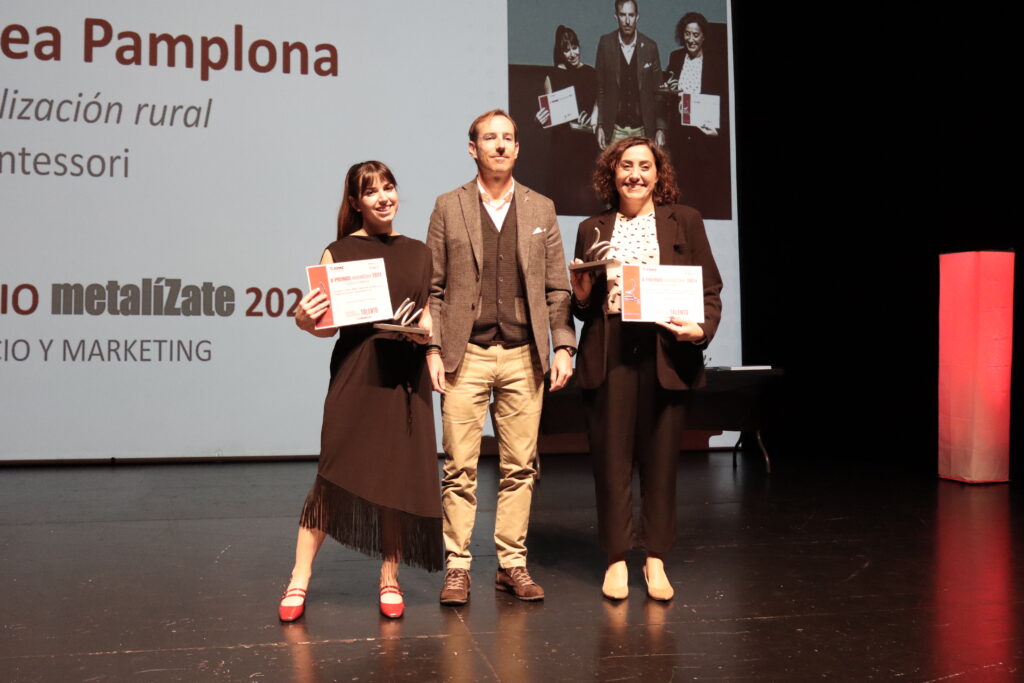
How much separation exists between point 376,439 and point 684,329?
94cm

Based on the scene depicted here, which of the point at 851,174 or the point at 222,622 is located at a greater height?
the point at 851,174

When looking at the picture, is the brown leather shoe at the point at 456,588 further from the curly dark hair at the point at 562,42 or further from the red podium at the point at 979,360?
the curly dark hair at the point at 562,42

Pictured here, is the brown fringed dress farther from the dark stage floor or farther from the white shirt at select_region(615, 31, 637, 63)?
the white shirt at select_region(615, 31, 637, 63)

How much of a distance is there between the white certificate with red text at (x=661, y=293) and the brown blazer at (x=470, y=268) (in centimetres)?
30

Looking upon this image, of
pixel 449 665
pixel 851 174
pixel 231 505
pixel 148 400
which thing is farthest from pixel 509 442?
pixel 851 174

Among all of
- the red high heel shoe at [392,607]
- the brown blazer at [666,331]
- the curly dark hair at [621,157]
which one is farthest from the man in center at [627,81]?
the red high heel shoe at [392,607]

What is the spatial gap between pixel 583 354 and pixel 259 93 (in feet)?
13.5

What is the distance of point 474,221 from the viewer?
2830mm

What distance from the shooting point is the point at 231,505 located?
14.9 ft

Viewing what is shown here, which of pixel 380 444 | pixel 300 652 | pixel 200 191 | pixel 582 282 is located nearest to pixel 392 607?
pixel 300 652

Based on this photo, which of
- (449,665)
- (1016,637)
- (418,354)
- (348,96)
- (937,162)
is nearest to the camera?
(449,665)

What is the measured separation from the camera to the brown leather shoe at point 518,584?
2.81 m

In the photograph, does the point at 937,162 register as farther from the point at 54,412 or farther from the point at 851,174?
the point at 54,412

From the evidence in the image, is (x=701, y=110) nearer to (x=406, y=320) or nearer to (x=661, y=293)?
(x=661, y=293)
